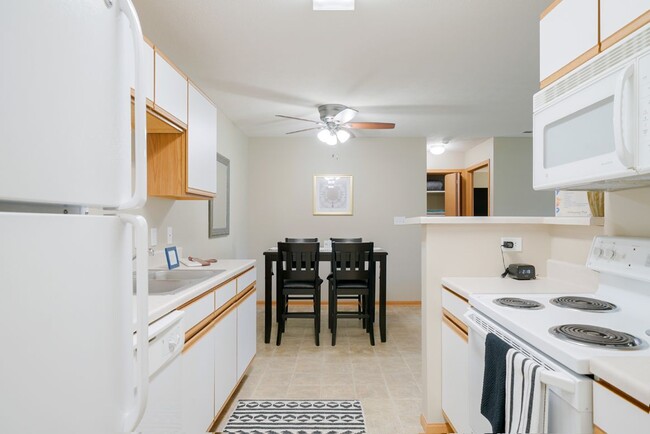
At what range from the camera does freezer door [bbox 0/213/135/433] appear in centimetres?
48

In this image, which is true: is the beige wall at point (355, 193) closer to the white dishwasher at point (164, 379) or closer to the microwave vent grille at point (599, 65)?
the microwave vent grille at point (599, 65)

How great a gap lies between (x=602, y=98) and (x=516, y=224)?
0.99 metres

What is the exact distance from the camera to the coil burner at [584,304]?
50.1 inches

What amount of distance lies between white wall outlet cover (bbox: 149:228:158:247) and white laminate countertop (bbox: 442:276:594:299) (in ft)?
6.26

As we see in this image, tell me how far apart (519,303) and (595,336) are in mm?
373

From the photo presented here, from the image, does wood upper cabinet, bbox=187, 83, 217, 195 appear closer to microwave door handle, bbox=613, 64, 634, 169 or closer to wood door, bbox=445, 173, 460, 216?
microwave door handle, bbox=613, 64, 634, 169

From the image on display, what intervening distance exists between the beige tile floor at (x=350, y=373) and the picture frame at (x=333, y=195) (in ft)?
5.82

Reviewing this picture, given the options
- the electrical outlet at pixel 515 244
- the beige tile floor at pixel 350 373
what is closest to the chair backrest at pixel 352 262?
the beige tile floor at pixel 350 373

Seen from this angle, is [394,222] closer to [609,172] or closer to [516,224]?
[516,224]

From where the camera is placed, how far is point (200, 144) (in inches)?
90.0

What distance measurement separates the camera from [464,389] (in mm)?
1626

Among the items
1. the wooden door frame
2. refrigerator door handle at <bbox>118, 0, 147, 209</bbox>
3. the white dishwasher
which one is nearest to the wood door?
the wooden door frame

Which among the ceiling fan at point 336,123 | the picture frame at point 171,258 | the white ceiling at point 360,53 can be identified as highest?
the white ceiling at point 360,53

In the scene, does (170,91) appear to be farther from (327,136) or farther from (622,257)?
(622,257)
